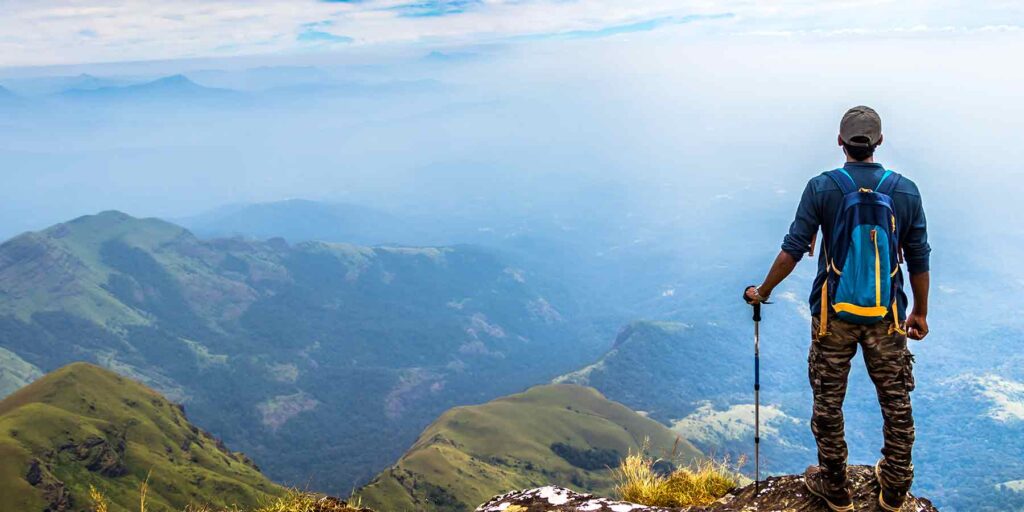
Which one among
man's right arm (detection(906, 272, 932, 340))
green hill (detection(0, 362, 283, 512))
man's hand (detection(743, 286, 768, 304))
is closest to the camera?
man's right arm (detection(906, 272, 932, 340))

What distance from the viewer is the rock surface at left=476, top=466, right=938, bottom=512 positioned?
880 centimetres

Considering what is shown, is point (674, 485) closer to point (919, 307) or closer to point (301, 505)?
point (919, 307)

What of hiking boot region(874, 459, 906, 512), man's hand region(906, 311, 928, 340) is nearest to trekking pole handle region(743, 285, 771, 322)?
man's hand region(906, 311, 928, 340)

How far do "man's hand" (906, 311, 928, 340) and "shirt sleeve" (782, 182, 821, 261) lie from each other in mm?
1849

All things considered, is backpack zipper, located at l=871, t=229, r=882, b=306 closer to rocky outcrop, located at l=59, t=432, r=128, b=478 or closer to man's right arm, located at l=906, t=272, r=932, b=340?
man's right arm, located at l=906, t=272, r=932, b=340

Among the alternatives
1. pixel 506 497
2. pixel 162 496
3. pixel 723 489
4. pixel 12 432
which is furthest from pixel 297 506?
pixel 12 432

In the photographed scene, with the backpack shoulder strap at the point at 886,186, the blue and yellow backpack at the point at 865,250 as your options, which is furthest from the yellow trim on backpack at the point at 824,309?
the backpack shoulder strap at the point at 886,186

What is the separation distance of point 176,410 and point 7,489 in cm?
7872

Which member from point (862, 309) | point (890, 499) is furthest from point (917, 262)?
point (890, 499)

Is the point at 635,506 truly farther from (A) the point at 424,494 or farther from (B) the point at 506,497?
(A) the point at 424,494

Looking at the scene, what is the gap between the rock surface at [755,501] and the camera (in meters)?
8.80

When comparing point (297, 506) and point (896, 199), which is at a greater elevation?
point (896, 199)

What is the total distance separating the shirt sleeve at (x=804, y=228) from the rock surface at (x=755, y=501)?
3310 mm

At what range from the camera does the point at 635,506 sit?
9.16 meters
